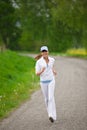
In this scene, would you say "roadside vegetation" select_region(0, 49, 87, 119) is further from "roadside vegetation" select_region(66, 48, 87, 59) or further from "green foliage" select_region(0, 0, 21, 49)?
"green foliage" select_region(0, 0, 21, 49)

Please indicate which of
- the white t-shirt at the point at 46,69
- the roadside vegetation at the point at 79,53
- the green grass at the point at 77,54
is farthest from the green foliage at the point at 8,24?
the white t-shirt at the point at 46,69

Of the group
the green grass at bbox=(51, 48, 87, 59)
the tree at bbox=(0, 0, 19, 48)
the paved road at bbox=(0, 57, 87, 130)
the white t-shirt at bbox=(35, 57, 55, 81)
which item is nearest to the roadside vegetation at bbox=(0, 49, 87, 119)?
the paved road at bbox=(0, 57, 87, 130)

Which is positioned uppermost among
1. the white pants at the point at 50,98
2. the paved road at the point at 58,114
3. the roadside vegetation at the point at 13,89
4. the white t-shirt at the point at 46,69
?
the white t-shirt at the point at 46,69

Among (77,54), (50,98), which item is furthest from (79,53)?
(50,98)

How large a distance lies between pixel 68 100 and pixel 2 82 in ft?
19.4

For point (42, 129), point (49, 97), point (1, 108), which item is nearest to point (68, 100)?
point (1, 108)

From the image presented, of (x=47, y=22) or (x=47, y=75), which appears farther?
(x=47, y=22)

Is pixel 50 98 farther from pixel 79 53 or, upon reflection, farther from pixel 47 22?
pixel 47 22

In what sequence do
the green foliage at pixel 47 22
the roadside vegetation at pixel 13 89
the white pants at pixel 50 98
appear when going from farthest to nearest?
1. the green foliage at pixel 47 22
2. the roadside vegetation at pixel 13 89
3. the white pants at pixel 50 98

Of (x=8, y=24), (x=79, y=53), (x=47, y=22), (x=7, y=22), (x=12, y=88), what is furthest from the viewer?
(x=8, y=24)

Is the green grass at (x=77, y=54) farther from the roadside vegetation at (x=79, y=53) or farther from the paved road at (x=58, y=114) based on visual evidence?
the paved road at (x=58, y=114)

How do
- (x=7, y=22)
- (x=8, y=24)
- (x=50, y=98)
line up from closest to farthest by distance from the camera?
(x=50, y=98) < (x=7, y=22) < (x=8, y=24)

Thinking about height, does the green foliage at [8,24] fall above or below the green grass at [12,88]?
above

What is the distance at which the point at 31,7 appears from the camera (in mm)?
59594
